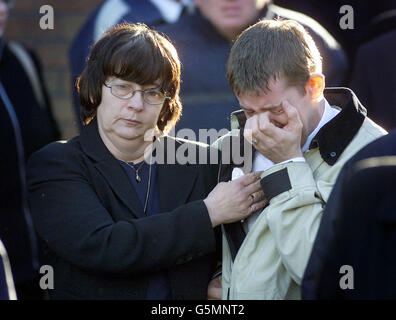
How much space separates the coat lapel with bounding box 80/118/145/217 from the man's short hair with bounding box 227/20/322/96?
1.62 feet

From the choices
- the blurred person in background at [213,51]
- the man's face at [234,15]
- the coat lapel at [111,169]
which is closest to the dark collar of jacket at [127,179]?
the coat lapel at [111,169]

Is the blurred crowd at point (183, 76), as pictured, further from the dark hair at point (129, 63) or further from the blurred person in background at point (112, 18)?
the dark hair at point (129, 63)

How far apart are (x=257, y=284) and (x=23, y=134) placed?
224 centimetres

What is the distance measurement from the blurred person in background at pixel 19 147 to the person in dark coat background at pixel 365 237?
2.59 m

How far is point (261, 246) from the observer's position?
259cm

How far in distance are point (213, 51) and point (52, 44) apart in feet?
5.69

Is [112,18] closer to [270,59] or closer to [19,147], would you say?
[19,147]

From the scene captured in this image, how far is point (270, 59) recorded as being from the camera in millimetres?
2664

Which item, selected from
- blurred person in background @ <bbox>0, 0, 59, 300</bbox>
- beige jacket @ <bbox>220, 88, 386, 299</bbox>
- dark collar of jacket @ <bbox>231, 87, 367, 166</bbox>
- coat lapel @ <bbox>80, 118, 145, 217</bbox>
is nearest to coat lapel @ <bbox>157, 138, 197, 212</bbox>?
coat lapel @ <bbox>80, 118, 145, 217</bbox>

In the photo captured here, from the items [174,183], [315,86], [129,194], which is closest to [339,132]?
[315,86]

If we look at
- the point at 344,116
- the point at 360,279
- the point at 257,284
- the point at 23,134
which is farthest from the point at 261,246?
the point at 23,134

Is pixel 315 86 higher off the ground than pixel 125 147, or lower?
higher

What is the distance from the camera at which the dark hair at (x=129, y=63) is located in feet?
9.40
